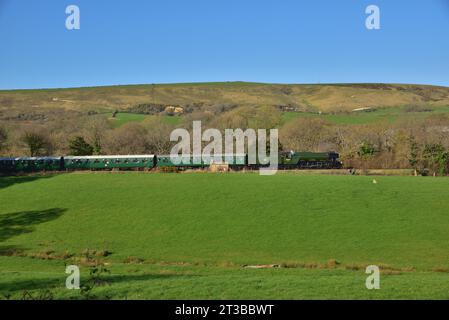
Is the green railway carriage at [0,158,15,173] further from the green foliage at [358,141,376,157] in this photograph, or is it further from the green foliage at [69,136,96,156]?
the green foliage at [358,141,376,157]

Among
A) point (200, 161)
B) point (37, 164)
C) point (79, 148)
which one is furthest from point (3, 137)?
point (200, 161)

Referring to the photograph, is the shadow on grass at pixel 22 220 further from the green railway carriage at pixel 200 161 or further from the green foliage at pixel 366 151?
the green foliage at pixel 366 151

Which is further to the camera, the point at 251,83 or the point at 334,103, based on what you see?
the point at 251,83

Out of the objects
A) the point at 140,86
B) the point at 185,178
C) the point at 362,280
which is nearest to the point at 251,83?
the point at 140,86

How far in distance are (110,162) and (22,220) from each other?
1906cm

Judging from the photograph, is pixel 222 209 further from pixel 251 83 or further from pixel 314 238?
pixel 251 83

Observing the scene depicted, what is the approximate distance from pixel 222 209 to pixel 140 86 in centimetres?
11246

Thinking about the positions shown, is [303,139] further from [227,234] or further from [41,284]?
[41,284]

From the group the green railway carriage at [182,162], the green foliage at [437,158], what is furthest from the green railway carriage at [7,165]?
the green foliage at [437,158]

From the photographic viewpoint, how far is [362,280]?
41.6ft

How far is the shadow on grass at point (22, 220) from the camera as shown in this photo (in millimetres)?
25344

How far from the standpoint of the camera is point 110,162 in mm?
46125
